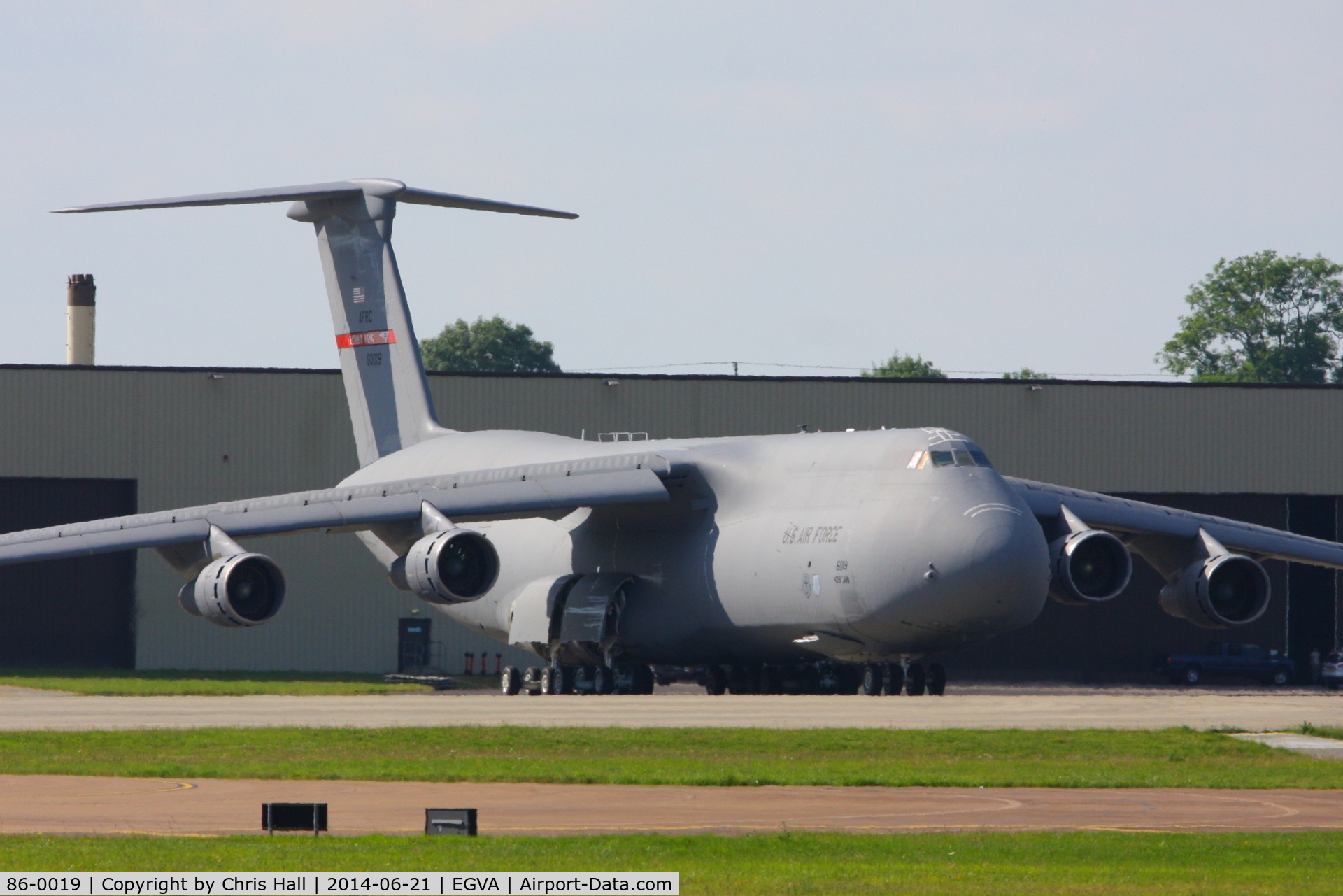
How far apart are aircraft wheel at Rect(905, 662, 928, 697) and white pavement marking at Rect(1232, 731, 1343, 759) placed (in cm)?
801

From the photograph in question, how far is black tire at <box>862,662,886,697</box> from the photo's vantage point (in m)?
31.7

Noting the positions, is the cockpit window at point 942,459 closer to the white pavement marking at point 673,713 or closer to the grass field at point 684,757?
the white pavement marking at point 673,713

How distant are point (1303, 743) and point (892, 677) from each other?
9.61m

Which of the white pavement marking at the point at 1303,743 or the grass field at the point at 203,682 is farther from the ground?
the white pavement marking at the point at 1303,743

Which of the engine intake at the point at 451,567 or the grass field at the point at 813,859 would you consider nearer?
the grass field at the point at 813,859

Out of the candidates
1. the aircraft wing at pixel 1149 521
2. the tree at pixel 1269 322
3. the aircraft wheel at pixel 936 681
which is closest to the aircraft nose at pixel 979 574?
the aircraft wheel at pixel 936 681

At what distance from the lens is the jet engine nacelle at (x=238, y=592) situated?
99.0ft

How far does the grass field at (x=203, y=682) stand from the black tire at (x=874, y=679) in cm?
1044

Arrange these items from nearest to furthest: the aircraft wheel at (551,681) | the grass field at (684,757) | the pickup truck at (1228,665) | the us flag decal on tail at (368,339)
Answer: the grass field at (684,757) < the aircraft wheel at (551,681) < the us flag decal on tail at (368,339) < the pickup truck at (1228,665)

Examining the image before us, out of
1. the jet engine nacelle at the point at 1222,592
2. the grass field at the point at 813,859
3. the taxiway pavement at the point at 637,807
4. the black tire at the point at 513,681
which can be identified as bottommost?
the black tire at the point at 513,681

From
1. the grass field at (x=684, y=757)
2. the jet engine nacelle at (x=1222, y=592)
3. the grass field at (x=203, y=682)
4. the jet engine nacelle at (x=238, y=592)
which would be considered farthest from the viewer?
the grass field at (x=203, y=682)

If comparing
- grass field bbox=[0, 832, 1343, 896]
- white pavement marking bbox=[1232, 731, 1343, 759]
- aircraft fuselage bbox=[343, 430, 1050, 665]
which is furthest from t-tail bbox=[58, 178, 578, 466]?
grass field bbox=[0, 832, 1343, 896]

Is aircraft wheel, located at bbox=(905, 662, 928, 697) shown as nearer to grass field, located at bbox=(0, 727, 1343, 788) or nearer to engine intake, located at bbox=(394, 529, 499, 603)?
engine intake, located at bbox=(394, 529, 499, 603)

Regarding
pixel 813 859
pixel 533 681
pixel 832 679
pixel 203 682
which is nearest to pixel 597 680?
pixel 533 681
